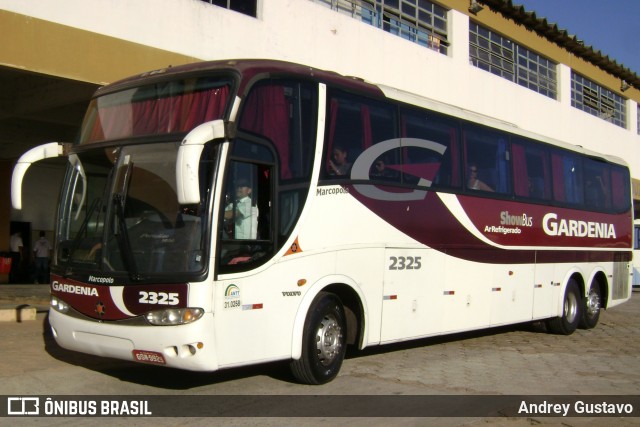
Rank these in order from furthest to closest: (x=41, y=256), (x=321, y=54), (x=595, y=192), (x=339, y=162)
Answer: (x=41, y=256) < (x=321, y=54) < (x=595, y=192) < (x=339, y=162)

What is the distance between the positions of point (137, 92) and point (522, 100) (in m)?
18.5

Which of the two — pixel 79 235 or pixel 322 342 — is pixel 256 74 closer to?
pixel 79 235

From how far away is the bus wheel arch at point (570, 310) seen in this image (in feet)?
43.2

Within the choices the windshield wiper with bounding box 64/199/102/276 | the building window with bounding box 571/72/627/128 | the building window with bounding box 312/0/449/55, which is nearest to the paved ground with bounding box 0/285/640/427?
the windshield wiper with bounding box 64/199/102/276

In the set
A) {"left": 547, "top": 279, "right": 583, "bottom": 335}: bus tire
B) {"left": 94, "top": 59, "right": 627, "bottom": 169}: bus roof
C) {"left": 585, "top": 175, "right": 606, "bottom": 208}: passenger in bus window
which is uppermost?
{"left": 94, "top": 59, "right": 627, "bottom": 169}: bus roof

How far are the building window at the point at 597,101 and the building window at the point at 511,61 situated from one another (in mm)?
2076

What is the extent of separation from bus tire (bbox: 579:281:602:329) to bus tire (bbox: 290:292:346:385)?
7561 mm

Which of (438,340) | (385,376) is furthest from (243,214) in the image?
(438,340)

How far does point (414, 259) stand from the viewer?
935cm

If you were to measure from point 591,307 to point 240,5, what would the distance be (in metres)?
9.42

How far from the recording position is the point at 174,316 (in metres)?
6.46

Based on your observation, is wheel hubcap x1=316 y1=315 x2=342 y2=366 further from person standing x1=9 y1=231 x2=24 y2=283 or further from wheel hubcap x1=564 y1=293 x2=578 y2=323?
person standing x1=9 y1=231 x2=24 y2=283

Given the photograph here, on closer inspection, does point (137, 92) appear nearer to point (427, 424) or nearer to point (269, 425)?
point (269, 425)

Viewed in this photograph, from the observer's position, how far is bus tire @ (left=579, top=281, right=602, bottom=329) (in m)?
13.9
